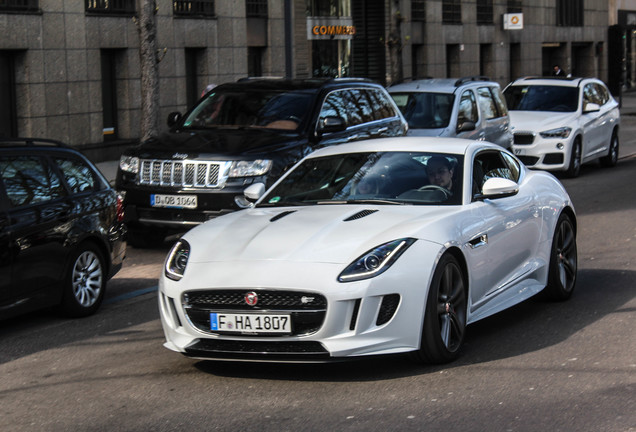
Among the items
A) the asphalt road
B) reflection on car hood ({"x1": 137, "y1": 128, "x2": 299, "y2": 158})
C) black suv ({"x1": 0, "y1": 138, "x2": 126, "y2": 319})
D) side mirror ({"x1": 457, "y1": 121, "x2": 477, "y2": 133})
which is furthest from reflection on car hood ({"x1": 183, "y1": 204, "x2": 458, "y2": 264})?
side mirror ({"x1": 457, "y1": 121, "x2": 477, "y2": 133})

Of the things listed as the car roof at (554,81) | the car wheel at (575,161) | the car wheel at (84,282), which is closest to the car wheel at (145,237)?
the car wheel at (84,282)

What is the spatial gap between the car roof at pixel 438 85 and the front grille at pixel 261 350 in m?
12.1

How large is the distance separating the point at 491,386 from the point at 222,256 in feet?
5.78

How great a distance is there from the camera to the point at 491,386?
639 cm

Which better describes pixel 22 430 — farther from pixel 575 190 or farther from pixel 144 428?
pixel 575 190

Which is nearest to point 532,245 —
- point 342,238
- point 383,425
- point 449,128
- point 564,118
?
point 342,238

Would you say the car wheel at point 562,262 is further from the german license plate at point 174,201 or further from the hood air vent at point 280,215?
the german license plate at point 174,201

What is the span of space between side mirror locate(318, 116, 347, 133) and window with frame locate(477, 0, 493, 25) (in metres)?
32.8

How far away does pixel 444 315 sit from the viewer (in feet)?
22.7

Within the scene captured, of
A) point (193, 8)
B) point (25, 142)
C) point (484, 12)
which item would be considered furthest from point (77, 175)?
point (484, 12)

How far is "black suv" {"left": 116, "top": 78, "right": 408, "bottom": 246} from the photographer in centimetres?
1202

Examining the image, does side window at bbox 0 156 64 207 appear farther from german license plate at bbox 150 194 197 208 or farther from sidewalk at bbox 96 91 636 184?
sidewalk at bbox 96 91 636 184

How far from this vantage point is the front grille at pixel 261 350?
645 cm

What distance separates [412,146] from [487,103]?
10775mm
